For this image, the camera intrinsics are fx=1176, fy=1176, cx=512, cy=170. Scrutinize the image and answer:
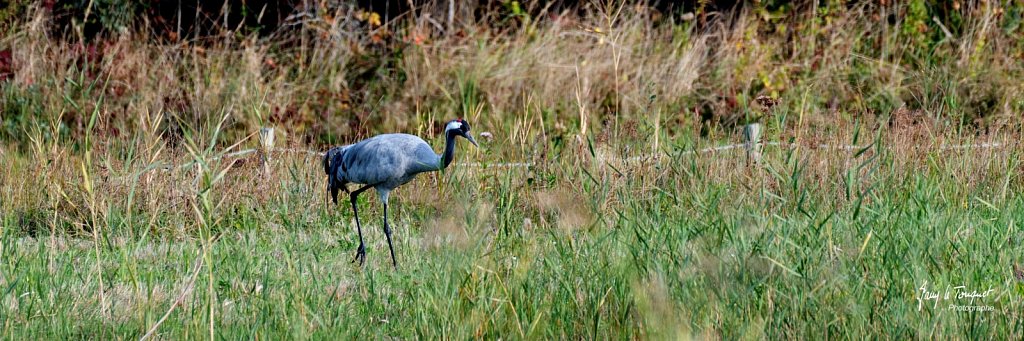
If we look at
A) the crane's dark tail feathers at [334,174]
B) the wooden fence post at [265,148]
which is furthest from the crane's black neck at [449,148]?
the wooden fence post at [265,148]

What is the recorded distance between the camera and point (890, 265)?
3.83 meters

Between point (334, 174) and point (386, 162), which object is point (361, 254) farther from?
point (334, 174)

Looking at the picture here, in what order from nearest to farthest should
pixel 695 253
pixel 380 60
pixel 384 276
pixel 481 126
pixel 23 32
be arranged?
pixel 695 253 < pixel 384 276 < pixel 481 126 < pixel 23 32 < pixel 380 60

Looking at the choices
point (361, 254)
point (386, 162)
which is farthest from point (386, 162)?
point (361, 254)

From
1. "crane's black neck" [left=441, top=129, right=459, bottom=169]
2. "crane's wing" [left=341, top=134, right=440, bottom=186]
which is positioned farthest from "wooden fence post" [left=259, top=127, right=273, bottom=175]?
"crane's black neck" [left=441, top=129, right=459, bottom=169]

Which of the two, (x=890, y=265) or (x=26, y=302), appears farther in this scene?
(x=26, y=302)

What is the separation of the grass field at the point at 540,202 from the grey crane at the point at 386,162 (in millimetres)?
207

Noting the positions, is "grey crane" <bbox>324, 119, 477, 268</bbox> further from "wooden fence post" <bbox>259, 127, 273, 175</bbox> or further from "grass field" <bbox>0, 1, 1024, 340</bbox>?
"wooden fence post" <bbox>259, 127, 273, 175</bbox>

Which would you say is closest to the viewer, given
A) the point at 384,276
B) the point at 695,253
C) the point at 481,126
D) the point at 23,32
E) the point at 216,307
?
the point at 695,253

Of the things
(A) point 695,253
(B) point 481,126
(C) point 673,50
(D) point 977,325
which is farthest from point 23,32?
(D) point 977,325

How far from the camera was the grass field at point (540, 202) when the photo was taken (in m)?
3.63

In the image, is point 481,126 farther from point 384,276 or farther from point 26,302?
point 26,302

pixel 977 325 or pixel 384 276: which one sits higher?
pixel 977 325

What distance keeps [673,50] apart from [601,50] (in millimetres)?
694
